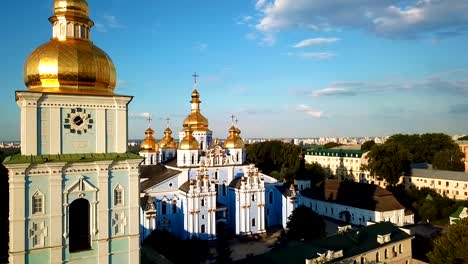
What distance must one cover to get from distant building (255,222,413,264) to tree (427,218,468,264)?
2.04m

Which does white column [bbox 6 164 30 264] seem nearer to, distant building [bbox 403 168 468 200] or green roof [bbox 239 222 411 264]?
green roof [bbox 239 222 411 264]

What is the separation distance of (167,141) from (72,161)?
35.0 m

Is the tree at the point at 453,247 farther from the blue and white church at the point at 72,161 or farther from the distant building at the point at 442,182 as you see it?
the distant building at the point at 442,182

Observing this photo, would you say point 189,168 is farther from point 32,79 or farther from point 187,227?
point 32,79

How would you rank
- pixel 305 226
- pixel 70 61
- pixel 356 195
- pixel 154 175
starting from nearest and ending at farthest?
1. pixel 70 61
2. pixel 305 226
3. pixel 154 175
4. pixel 356 195

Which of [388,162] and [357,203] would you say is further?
[388,162]

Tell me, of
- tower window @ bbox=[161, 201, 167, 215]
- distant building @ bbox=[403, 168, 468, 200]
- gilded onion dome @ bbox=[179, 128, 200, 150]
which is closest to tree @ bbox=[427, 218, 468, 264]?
tower window @ bbox=[161, 201, 167, 215]

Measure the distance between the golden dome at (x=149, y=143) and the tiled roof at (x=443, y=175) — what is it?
29.9 metres

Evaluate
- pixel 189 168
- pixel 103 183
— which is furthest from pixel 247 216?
pixel 103 183

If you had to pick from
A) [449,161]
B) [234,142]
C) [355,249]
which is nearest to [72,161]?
[355,249]

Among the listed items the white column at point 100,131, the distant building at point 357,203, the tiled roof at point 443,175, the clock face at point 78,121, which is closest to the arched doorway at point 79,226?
the white column at point 100,131

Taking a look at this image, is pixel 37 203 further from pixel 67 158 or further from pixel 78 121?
pixel 78 121

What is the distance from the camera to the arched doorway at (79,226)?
32.9 feet

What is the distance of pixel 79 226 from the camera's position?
33.2 feet
